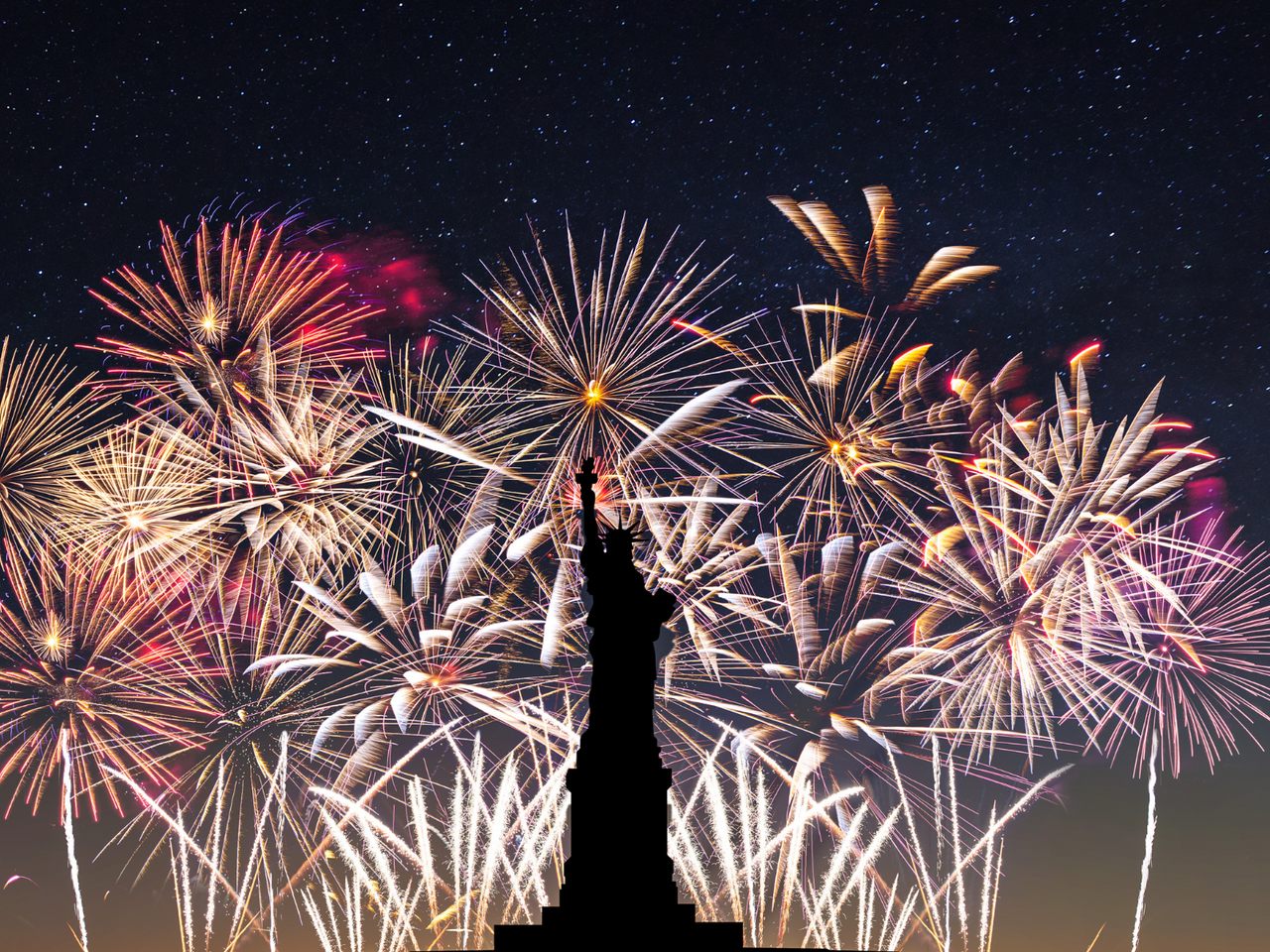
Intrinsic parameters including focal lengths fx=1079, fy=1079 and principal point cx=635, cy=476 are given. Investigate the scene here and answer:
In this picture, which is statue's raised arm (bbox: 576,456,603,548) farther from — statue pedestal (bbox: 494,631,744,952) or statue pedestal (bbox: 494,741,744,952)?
statue pedestal (bbox: 494,741,744,952)

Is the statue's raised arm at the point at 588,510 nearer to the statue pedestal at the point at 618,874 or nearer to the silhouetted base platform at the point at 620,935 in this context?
the statue pedestal at the point at 618,874

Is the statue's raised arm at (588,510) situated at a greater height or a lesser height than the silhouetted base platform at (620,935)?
greater

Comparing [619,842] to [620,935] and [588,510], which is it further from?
[588,510]

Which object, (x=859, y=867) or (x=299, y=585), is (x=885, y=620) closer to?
(x=859, y=867)

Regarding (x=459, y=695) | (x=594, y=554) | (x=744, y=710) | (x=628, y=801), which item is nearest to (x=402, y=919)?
(x=459, y=695)

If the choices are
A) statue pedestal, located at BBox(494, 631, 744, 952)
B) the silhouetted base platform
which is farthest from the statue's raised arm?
the silhouetted base platform

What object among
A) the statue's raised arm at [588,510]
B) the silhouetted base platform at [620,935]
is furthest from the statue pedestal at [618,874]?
the statue's raised arm at [588,510]

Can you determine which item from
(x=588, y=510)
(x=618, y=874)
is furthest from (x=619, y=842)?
(x=588, y=510)

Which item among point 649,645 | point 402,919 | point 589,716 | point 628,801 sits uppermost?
point 649,645

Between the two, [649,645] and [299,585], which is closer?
[649,645]
